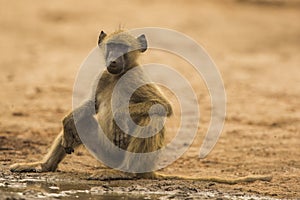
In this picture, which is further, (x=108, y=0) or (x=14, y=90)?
(x=108, y=0)

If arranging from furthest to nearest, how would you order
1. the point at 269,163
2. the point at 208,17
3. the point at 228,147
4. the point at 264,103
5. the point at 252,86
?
the point at 208,17
the point at 252,86
the point at 264,103
the point at 228,147
the point at 269,163

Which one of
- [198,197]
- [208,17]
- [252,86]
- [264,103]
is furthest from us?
[208,17]

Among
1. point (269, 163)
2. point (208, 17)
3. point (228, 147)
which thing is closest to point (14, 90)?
point (228, 147)

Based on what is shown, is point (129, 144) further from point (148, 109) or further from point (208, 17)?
point (208, 17)

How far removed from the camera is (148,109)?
7184 millimetres

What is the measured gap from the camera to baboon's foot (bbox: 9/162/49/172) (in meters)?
7.51

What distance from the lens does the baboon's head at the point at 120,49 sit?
7.43 metres

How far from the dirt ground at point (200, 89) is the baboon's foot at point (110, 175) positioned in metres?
0.08

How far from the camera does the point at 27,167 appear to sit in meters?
7.55

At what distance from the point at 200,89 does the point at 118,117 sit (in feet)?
20.1

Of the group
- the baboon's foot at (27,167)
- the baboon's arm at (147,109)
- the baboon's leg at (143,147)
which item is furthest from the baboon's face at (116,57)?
the baboon's foot at (27,167)

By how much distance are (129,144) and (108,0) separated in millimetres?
13848

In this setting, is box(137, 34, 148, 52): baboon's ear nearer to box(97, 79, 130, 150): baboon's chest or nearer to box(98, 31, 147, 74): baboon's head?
box(98, 31, 147, 74): baboon's head

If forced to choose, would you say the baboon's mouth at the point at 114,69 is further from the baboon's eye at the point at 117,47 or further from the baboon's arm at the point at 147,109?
the baboon's arm at the point at 147,109
